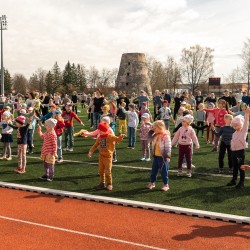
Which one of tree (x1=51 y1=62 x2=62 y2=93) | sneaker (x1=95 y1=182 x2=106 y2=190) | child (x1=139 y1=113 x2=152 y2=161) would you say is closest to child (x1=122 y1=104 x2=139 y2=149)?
child (x1=139 y1=113 x2=152 y2=161)

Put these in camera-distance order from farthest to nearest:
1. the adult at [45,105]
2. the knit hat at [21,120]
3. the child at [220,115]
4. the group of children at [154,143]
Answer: the adult at [45,105] → the child at [220,115] → the knit hat at [21,120] → the group of children at [154,143]

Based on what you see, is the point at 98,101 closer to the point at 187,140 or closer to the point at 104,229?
the point at 187,140

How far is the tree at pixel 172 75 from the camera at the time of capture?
92.2 metres

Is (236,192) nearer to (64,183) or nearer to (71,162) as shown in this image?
(64,183)

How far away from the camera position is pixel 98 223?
22.5ft

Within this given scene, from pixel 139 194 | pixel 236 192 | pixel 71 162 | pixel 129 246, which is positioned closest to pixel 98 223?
pixel 129 246

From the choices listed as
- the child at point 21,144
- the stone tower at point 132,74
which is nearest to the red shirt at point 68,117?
the child at point 21,144

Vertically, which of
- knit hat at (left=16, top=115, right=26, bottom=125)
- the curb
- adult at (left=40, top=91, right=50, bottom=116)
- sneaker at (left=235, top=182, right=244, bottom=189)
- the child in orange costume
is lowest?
the curb

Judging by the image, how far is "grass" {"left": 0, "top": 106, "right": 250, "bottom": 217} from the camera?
797 cm

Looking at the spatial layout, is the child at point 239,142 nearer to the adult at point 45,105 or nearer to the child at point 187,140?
the child at point 187,140

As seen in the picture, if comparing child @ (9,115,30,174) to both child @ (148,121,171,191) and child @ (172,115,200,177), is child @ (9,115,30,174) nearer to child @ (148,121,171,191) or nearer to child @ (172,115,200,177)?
child @ (148,121,171,191)

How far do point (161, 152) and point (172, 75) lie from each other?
3439 inches

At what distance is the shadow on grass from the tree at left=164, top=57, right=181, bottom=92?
3429 inches

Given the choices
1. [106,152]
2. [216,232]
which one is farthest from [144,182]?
[216,232]
